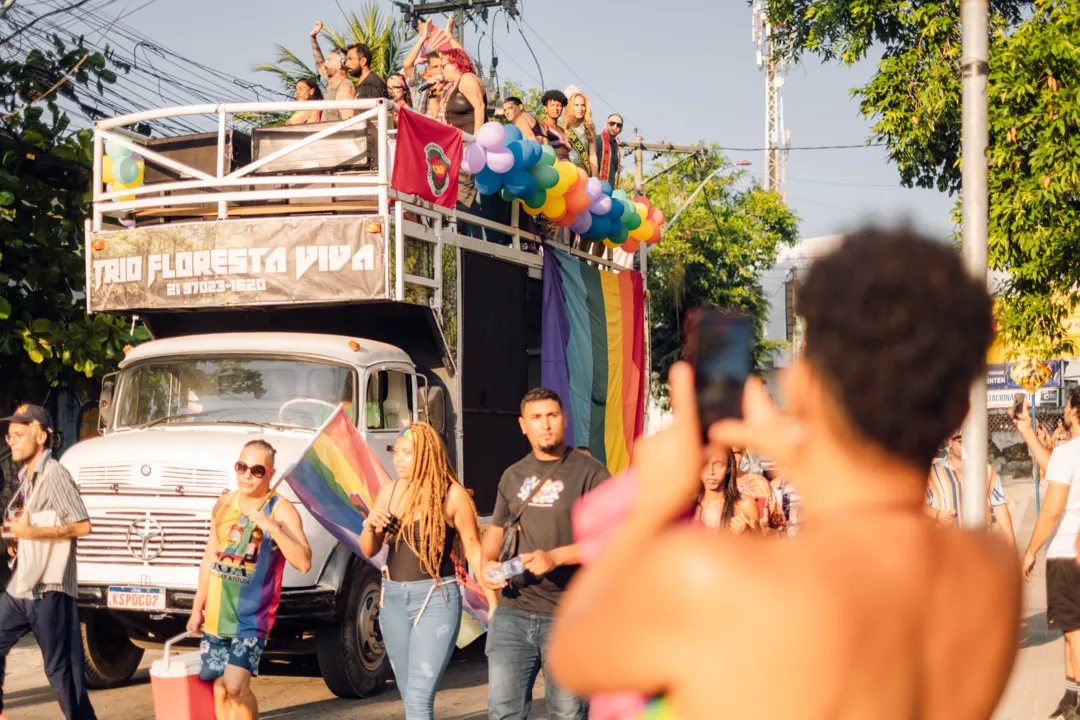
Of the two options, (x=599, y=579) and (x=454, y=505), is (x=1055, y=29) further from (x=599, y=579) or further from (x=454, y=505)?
(x=599, y=579)

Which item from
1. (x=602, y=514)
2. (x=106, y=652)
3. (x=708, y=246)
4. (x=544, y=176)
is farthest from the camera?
(x=708, y=246)

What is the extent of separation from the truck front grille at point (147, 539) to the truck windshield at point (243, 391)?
0.96 m

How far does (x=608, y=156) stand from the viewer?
47.5 feet

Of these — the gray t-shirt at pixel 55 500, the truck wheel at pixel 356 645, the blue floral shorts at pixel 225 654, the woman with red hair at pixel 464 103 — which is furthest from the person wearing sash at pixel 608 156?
the blue floral shorts at pixel 225 654

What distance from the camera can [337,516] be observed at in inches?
315

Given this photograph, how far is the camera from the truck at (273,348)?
356 inches

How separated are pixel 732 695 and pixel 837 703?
12 centimetres

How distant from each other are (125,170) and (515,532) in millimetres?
6327

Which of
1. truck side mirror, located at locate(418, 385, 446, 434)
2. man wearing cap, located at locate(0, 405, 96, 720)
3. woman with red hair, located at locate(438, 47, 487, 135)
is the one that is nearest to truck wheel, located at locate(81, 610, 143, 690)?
man wearing cap, located at locate(0, 405, 96, 720)

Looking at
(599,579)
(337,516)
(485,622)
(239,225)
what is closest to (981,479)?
(485,622)

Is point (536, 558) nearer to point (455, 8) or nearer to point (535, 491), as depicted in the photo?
point (535, 491)

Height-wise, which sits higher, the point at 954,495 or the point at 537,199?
the point at 537,199

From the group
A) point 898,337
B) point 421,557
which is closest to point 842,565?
point 898,337

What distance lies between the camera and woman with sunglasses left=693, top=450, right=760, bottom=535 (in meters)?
6.25
